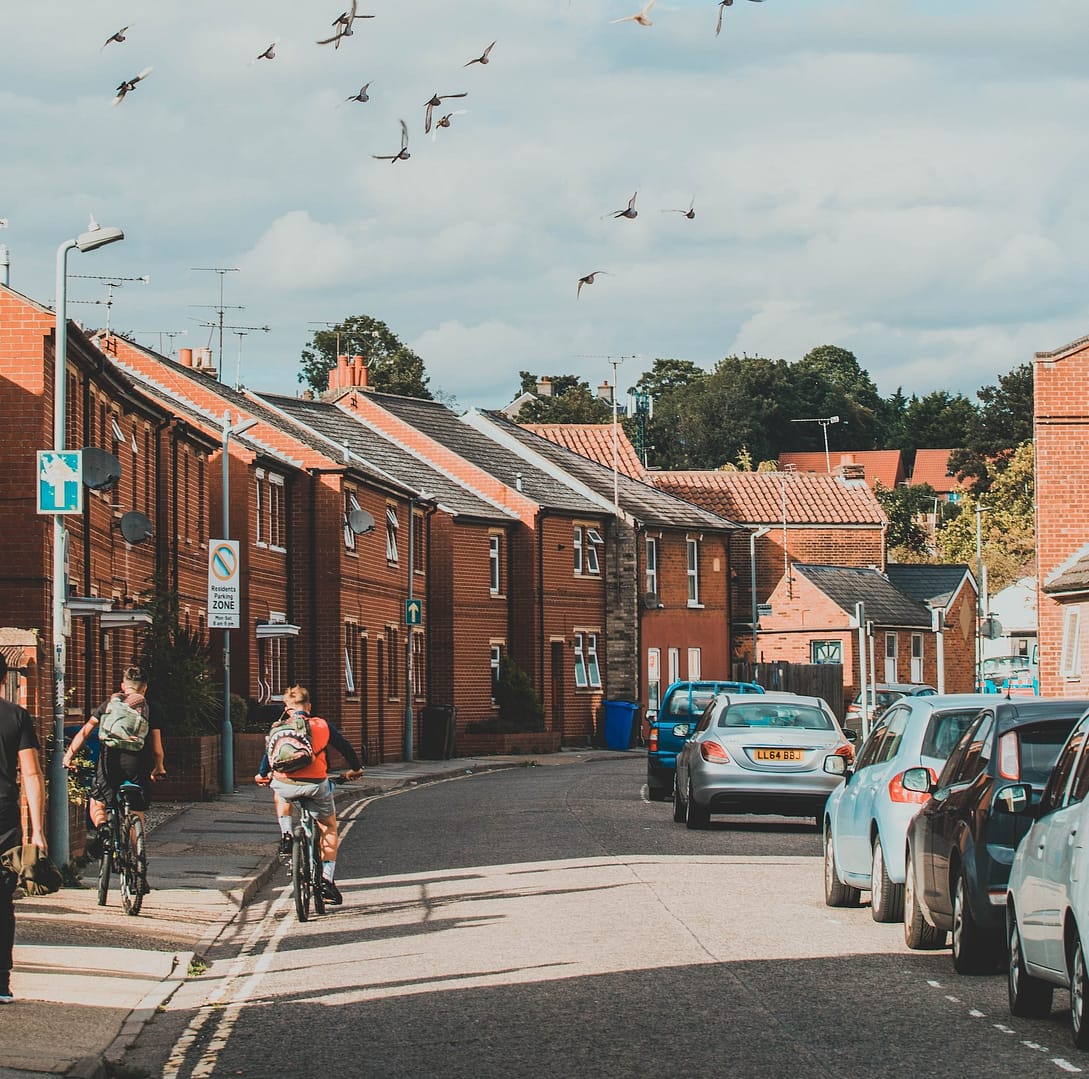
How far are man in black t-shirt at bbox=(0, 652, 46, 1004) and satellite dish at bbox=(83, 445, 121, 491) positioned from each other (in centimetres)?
1541

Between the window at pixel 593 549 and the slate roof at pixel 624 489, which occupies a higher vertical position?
the slate roof at pixel 624 489

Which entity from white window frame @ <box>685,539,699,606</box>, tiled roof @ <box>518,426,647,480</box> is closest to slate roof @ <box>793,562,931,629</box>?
white window frame @ <box>685,539,699,606</box>

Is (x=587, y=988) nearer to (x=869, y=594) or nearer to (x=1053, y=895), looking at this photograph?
(x=1053, y=895)

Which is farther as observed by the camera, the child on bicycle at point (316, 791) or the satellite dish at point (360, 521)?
the satellite dish at point (360, 521)

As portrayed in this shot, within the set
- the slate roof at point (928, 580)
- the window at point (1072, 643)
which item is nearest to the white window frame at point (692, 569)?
the slate roof at point (928, 580)

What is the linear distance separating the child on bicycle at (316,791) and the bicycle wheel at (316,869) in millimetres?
49

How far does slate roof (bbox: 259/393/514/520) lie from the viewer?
53.0m

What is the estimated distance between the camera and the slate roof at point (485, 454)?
58.1 m

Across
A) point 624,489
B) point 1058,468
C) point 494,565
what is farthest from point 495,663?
point 1058,468

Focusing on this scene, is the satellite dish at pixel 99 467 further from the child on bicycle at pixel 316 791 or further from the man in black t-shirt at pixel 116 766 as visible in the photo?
the child on bicycle at pixel 316 791

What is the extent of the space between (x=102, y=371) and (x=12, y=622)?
5.36 metres

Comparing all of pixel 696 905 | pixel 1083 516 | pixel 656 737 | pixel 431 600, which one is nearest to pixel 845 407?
pixel 431 600

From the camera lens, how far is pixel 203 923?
48.3ft

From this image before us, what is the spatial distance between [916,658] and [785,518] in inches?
290
